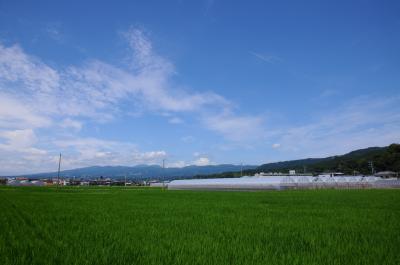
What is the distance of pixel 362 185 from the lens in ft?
174

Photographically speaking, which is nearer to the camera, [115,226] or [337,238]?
[337,238]

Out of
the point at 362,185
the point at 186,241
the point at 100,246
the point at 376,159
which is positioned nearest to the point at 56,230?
the point at 100,246

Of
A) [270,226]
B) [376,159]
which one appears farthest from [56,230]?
[376,159]

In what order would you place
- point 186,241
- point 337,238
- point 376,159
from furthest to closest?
1. point 376,159
2. point 337,238
3. point 186,241

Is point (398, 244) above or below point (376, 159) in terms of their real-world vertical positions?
below

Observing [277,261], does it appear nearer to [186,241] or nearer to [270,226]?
[186,241]

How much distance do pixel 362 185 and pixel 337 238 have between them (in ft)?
168

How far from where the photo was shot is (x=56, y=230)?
832 cm

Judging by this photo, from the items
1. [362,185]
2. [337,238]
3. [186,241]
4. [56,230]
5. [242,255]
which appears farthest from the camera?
[362,185]

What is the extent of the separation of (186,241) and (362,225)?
5.41 metres

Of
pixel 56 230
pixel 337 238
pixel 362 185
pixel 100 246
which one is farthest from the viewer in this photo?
pixel 362 185

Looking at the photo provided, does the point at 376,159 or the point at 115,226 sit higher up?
the point at 376,159

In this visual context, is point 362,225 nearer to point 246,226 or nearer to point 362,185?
point 246,226

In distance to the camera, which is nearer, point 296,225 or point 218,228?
point 218,228
